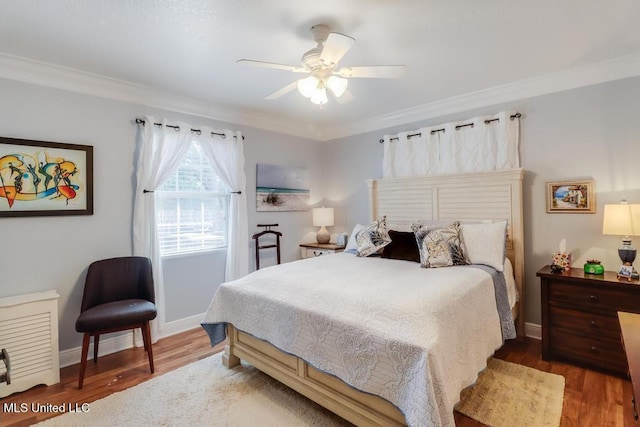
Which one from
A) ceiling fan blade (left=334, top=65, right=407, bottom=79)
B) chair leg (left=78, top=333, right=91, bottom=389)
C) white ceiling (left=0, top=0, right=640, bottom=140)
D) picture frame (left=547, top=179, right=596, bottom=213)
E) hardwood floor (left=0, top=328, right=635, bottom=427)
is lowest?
hardwood floor (left=0, top=328, right=635, bottom=427)

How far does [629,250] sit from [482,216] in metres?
1.12

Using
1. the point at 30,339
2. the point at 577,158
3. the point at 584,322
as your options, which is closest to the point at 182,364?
the point at 30,339

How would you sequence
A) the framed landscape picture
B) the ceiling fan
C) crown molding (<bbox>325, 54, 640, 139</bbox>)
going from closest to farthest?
the ceiling fan < crown molding (<bbox>325, 54, 640, 139</bbox>) < the framed landscape picture

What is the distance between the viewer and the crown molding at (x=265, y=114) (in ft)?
8.46

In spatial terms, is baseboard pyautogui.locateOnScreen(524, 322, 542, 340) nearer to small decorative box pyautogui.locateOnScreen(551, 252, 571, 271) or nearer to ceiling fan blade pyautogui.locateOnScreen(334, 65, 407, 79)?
small decorative box pyautogui.locateOnScreen(551, 252, 571, 271)

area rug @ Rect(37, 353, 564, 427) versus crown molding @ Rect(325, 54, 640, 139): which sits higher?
crown molding @ Rect(325, 54, 640, 139)

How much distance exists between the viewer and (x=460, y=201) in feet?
11.2

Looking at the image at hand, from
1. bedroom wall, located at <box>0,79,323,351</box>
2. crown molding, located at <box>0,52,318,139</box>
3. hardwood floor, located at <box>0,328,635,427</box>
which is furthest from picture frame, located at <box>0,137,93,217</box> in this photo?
hardwood floor, located at <box>0,328,635,427</box>

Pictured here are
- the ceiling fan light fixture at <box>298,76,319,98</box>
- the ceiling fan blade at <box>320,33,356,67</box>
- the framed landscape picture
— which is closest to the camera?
the ceiling fan blade at <box>320,33,356,67</box>

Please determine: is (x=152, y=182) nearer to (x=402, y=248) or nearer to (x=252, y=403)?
(x=252, y=403)

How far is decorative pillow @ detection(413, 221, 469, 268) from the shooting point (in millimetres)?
2754

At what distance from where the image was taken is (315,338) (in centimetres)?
189

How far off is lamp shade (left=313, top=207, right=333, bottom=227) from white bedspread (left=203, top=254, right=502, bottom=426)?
1.75 meters

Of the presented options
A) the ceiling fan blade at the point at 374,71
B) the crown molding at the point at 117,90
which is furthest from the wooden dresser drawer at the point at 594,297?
the crown molding at the point at 117,90
